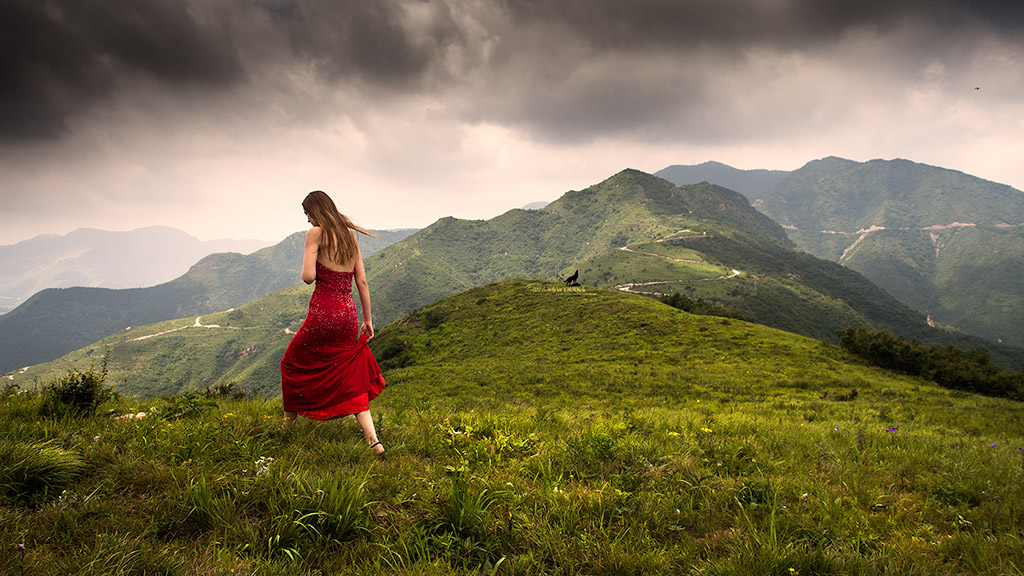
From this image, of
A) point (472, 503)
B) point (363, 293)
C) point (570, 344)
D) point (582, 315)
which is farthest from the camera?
point (582, 315)

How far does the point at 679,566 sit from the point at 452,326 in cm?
5425

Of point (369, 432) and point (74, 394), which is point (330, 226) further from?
point (74, 394)

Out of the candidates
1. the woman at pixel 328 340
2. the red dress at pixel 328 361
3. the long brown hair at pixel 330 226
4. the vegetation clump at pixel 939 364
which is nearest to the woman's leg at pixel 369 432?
the woman at pixel 328 340

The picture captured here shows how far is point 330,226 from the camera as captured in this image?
16.3 ft

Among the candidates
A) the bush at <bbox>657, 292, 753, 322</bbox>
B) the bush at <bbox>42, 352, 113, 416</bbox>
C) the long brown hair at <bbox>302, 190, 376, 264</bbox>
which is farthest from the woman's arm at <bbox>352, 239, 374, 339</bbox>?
the bush at <bbox>657, 292, 753, 322</bbox>

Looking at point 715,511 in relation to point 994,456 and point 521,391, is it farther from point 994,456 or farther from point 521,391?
point 521,391

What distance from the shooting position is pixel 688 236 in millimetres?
198500

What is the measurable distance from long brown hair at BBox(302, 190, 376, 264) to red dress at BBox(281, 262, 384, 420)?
25 centimetres

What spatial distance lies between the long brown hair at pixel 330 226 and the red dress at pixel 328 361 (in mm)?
247

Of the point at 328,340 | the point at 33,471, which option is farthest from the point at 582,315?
the point at 33,471

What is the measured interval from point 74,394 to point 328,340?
275 cm

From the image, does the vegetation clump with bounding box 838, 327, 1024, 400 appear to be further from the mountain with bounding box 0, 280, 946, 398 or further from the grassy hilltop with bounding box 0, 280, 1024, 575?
the grassy hilltop with bounding box 0, 280, 1024, 575

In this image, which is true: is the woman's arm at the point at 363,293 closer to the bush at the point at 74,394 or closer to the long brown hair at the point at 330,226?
the long brown hair at the point at 330,226

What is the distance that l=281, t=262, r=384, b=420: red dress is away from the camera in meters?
4.73
